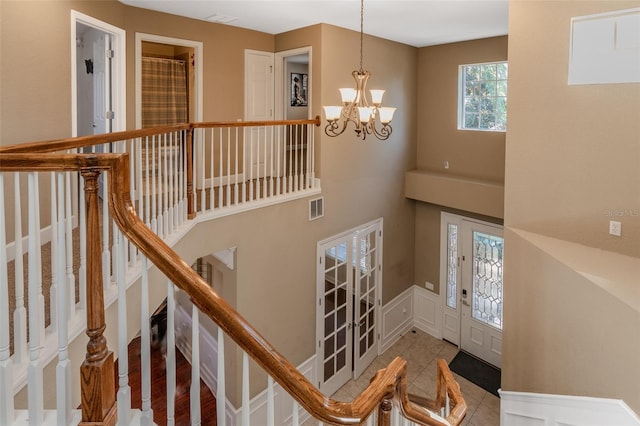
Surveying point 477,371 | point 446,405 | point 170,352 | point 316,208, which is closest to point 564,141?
point 446,405

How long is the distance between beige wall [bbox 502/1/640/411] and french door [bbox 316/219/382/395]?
2.71 meters

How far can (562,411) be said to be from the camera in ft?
10.7

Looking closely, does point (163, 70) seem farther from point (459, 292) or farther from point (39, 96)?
point (459, 292)

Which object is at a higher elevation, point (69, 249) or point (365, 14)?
point (365, 14)

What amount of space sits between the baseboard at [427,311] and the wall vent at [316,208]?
3174 millimetres

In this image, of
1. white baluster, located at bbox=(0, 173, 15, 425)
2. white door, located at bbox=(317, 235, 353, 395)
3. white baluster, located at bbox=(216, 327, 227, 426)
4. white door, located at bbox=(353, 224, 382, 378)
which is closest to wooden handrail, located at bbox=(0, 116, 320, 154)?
white baluster, located at bbox=(0, 173, 15, 425)

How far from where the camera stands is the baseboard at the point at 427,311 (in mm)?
7832

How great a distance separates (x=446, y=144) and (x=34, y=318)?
6936mm

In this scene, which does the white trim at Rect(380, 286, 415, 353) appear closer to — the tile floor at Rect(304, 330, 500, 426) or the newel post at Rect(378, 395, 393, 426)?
the tile floor at Rect(304, 330, 500, 426)

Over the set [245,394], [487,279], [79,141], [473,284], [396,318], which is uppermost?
[79,141]

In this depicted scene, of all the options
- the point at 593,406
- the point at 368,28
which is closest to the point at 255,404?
the point at 593,406

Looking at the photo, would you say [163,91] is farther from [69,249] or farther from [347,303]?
[69,249]

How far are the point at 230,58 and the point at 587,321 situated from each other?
5268 millimetres

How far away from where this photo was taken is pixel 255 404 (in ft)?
17.7
